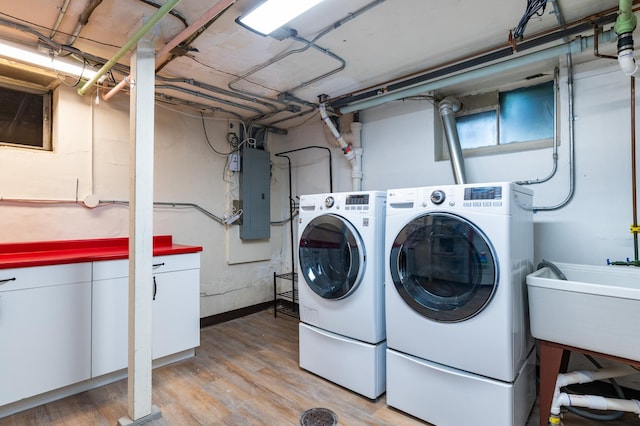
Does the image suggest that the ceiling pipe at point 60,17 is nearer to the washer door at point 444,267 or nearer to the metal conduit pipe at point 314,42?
the metal conduit pipe at point 314,42

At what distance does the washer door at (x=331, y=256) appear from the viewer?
2135mm

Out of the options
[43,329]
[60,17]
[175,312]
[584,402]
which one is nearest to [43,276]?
[43,329]

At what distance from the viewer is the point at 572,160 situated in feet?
7.02

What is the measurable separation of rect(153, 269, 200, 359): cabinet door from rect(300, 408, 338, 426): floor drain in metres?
1.17

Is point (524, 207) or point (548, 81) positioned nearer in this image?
point (524, 207)

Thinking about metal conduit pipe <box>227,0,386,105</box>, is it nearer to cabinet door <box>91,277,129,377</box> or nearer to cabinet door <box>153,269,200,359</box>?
cabinet door <box>153,269,200,359</box>

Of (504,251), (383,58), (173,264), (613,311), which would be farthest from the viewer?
(173,264)

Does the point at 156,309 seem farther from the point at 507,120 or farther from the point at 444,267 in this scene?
the point at 507,120

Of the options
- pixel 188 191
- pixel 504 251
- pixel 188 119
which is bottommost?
pixel 504 251

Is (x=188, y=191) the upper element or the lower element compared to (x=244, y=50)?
lower

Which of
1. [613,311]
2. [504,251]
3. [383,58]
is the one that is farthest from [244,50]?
[613,311]

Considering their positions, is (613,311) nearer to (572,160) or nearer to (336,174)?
(572,160)

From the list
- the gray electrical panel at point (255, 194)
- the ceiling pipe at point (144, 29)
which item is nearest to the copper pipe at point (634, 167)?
the ceiling pipe at point (144, 29)

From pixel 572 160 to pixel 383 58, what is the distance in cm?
144
